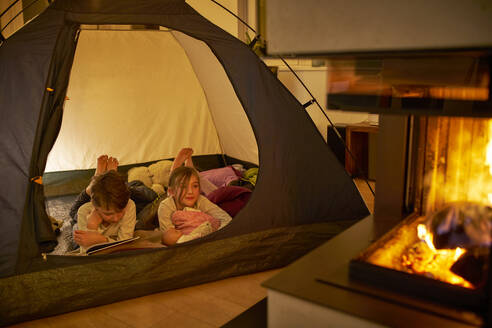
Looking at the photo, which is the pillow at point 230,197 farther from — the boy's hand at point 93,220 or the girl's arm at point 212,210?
the boy's hand at point 93,220

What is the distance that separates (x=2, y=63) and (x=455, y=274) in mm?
1763

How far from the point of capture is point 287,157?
2.14 meters

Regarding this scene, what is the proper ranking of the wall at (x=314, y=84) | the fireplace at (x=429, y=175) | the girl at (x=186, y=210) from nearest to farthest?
the fireplace at (x=429, y=175)
the girl at (x=186, y=210)
the wall at (x=314, y=84)

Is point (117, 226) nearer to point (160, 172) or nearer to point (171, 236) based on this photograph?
point (171, 236)

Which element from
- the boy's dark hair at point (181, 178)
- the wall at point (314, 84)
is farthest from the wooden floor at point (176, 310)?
the wall at point (314, 84)

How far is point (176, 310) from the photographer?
1839 millimetres

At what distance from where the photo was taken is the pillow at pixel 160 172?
3.08 metres

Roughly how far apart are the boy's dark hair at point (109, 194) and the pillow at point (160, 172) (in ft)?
3.17

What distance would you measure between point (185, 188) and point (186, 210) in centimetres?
11

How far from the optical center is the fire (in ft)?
3.94

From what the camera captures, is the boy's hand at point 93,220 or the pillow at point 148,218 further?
the pillow at point 148,218

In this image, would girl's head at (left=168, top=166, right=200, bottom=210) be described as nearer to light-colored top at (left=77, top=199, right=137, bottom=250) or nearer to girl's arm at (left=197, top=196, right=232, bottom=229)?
girl's arm at (left=197, top=196, right=232, bottom=229)

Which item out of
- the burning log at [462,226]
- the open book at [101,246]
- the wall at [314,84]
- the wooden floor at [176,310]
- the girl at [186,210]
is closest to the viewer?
the burning log at [462,226]

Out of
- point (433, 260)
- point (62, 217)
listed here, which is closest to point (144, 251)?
point (62, 217)
